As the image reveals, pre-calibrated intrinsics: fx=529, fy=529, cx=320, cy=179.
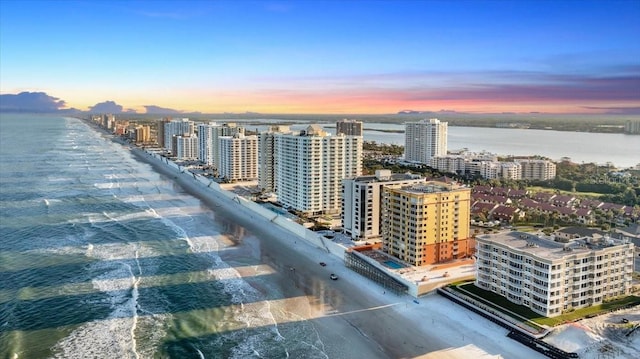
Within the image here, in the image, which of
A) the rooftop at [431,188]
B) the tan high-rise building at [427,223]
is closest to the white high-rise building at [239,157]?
the tan high-rise building at [427,223]

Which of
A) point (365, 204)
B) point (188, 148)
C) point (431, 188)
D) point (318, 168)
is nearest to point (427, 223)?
point (431, 188)

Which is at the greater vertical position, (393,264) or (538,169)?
(538,169)

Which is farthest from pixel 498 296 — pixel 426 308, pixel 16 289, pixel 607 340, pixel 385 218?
pixel 16 289

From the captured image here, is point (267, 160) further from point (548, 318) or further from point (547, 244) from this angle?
point (548, 318)

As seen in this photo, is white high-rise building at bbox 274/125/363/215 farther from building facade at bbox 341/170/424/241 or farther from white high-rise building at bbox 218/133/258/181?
white high-rise building at bbox 218/133/258/181

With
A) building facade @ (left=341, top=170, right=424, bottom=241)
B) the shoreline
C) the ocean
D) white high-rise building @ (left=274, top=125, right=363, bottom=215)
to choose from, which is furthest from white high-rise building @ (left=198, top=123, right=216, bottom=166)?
the shoreline
